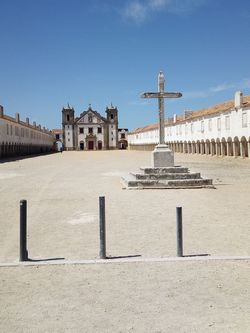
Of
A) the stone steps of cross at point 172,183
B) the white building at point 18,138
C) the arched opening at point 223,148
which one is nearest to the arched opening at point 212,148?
the arched opening at point 223,148

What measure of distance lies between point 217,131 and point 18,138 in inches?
1213

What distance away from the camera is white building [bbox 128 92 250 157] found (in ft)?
122

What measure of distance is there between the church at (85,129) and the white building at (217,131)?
33164 mm

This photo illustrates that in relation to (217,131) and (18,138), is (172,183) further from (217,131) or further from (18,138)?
(18,138)

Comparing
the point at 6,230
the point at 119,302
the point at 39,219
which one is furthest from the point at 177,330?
the point at 39,219

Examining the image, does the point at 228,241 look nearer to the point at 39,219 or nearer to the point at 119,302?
the point at 119,302

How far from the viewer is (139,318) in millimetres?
3660

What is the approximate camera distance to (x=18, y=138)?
59.1 m

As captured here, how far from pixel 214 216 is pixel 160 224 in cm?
149

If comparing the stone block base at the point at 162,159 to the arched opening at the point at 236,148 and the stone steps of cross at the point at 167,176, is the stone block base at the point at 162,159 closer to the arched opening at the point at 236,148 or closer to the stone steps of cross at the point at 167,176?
the stone steps of cross at the point at 167,176

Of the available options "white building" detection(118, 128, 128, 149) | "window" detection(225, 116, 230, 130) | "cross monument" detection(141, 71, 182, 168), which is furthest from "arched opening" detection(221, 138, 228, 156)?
"white building" detection(118, 128, 128, 149)

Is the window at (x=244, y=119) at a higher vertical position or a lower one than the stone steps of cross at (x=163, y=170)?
higher

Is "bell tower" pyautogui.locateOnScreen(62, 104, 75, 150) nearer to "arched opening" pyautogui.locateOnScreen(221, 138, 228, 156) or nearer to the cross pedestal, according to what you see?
"arched opening" pyautogui.locateOnScreen(221, 138, 228, 156)

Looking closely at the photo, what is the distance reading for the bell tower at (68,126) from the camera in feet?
316
